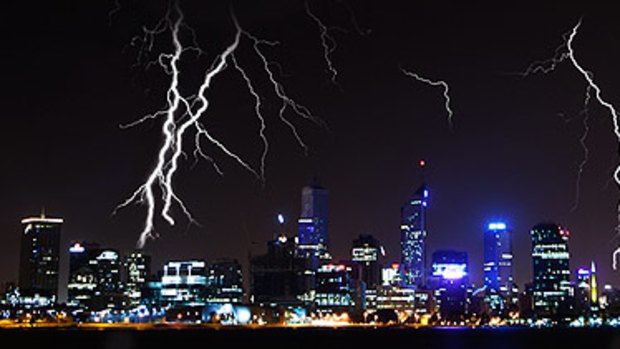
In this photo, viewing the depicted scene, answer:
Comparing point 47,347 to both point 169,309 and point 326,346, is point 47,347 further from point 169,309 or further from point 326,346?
point 169,309

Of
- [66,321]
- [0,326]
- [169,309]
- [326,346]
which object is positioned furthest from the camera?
[169,309]

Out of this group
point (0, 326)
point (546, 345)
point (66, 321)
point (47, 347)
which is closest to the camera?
point (47, 347)

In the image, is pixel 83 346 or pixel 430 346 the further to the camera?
pixel 430 346

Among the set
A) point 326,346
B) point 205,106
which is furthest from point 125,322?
point 205,106

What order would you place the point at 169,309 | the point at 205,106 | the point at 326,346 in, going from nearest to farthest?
the point at 205,106 < the point at 326,346 < the point at 169,309

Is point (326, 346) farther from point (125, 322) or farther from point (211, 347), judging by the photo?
point (125, 322)

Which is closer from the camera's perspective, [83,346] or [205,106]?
[205,106]

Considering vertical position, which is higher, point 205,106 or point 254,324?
point 205,106

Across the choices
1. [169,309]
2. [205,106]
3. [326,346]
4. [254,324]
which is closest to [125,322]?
[169,309]

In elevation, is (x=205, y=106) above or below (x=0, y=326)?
above
